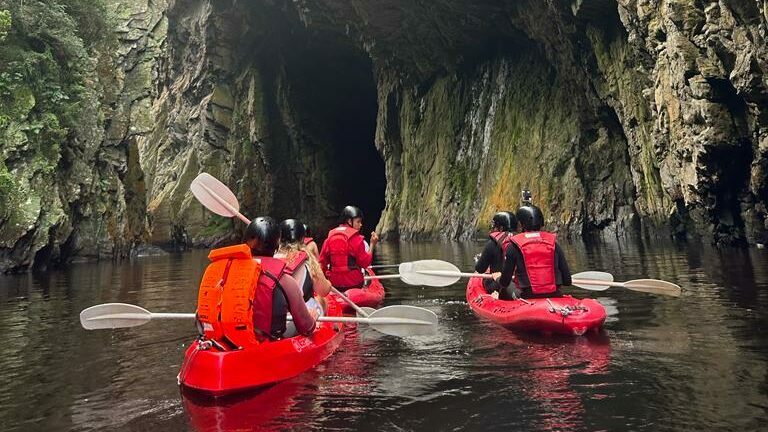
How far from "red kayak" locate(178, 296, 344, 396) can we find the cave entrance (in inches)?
1680

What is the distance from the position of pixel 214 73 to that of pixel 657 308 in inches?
1931

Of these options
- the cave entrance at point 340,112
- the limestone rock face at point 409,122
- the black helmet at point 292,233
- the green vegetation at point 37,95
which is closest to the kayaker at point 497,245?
the black helmet at point 292,233

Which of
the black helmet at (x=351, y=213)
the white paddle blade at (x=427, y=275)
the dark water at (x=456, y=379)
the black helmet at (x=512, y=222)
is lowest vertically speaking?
the dark water at (x=456, y=379)

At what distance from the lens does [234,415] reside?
4.44 m

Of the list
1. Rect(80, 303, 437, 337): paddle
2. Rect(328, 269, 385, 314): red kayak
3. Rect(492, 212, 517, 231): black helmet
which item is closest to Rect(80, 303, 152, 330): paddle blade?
Rect(80, 303, 437, 337): paddle

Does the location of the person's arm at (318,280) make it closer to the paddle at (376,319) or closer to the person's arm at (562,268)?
the paddle at (376,319)

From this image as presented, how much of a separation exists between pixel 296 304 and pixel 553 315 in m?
3.11

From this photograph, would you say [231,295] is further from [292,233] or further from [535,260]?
[535,260]

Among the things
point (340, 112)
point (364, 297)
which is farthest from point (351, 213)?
point (340, 112)

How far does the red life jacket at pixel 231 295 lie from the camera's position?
486 centimetres

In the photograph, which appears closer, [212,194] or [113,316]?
[113,316]

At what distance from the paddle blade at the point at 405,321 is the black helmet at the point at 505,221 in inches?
115

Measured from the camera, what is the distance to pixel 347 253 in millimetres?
10328

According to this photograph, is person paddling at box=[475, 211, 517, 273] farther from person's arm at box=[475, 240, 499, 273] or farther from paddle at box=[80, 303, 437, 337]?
paddle at box=[80, 303, 437, 337]
